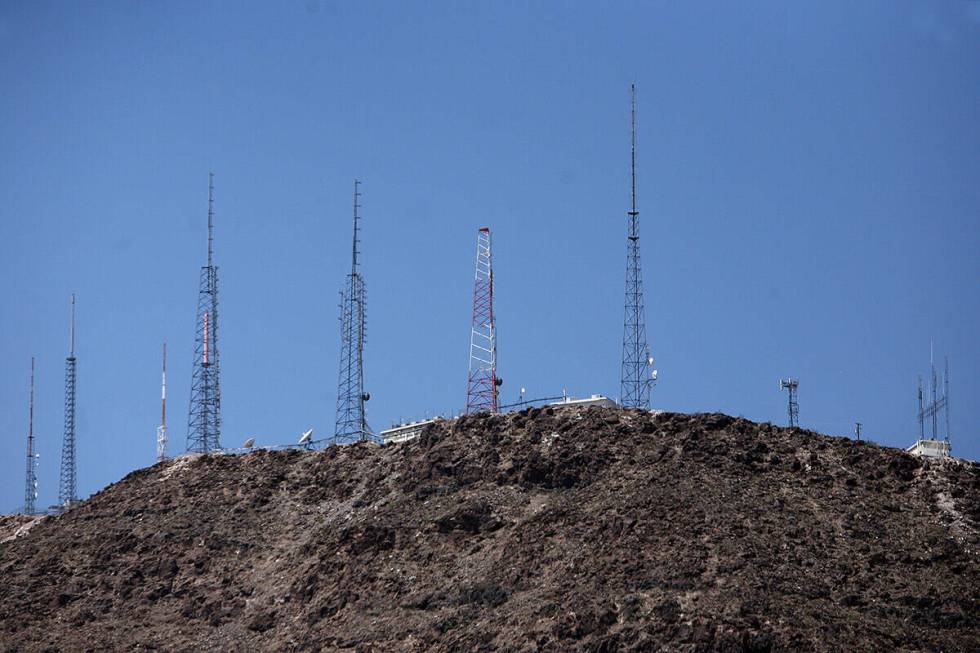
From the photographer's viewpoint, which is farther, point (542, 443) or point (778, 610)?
point (542, 443)

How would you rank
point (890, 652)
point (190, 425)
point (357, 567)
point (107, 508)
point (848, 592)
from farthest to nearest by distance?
point (190, 425), point (107, 508), point (357, 567), point (848, 592), point (890, 652)

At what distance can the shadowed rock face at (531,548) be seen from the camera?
5681cm

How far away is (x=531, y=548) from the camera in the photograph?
63.7 metres

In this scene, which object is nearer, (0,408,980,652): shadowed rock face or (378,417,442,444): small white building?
(0,408,980,652): shadowed rock face

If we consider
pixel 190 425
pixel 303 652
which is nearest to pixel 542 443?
pixel 303 652

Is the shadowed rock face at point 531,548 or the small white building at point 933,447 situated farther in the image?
the small white building at point 933,447

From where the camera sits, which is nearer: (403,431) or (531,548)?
(531,548)

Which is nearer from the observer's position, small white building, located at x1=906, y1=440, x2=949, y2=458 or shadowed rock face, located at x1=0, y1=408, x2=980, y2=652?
shadowed rock face, located at x1=0, y1=408, x2=980, y2=652

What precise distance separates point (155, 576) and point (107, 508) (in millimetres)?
8616

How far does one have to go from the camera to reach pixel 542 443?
7131 centimetres

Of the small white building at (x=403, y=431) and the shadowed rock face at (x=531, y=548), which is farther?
the small white building at (x=403, y=431)

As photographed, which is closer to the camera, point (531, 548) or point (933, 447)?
point (531, 548)

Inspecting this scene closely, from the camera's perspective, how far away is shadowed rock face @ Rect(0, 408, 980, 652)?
56812 millimetres

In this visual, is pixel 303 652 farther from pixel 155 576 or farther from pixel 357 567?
pixel 155 576
